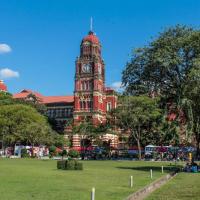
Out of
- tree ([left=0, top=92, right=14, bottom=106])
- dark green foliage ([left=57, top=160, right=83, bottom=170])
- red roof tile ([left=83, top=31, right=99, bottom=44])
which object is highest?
red roof tile ([left=83, top=31, right=99, bottom=44])

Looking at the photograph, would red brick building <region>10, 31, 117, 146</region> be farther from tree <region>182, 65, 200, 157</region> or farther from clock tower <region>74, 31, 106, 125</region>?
tree <region>182, 65, 200, 157</region>

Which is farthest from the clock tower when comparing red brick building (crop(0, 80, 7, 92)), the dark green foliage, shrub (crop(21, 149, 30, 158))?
the dark green foliage

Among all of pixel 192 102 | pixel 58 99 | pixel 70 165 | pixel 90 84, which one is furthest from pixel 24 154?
pixel 58 99

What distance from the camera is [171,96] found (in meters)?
40.0

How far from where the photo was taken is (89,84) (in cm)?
10762

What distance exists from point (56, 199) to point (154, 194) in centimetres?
564

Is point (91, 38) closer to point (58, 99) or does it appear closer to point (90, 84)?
point (90, 84)

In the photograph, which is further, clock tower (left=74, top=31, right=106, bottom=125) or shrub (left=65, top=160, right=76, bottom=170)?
clock tower (left=74, top=31, right=106, bottom=125)

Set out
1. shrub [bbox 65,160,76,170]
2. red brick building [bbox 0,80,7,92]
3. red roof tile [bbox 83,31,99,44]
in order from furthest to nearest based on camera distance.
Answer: red brick building [bbox 0,80,7,92]
red roof tile [bbox 83,31,99,44]
shrub [bbox 65,160,76,170]

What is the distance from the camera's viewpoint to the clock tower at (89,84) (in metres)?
106

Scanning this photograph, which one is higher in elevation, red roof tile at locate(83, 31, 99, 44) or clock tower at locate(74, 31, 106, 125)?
red roof tile at locate(83, 31, 99, 44)

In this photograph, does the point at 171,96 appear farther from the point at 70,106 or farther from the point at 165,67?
the point at 70,106

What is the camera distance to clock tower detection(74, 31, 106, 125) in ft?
347

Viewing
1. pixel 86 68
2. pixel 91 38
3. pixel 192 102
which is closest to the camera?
pixel 192 102
